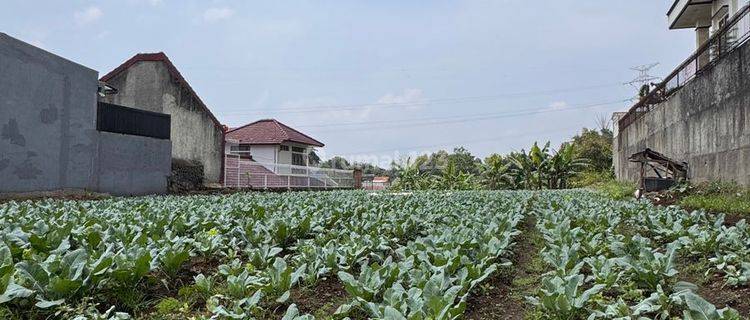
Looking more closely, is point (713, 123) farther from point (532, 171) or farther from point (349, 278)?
point (532, 171)

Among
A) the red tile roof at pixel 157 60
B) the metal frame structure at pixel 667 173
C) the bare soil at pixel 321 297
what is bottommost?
the bare soil at pixel 321 297

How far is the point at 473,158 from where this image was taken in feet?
181

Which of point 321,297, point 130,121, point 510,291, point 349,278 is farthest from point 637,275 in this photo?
point 130,121

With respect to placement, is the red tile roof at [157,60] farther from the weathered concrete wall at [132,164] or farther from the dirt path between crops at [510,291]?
the dirt path between crops at [510,291]

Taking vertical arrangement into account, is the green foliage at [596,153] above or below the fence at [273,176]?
above

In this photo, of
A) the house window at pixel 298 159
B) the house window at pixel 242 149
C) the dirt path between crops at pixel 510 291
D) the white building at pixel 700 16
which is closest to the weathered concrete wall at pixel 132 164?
the dirt path between crops at pixel 510 291

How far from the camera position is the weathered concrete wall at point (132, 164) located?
587 inches

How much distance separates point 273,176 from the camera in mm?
25391

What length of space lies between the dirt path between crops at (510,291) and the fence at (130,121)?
45.3 ft

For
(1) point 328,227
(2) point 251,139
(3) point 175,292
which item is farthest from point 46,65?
(2) point 251,139

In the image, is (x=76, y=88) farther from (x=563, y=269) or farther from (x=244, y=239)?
(x=563, y=269)

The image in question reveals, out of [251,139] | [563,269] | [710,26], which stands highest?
[710,26]

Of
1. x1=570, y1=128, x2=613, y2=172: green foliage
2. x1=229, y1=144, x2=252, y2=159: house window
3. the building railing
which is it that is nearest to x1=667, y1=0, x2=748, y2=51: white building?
the building railing

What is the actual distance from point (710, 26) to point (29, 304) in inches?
891
